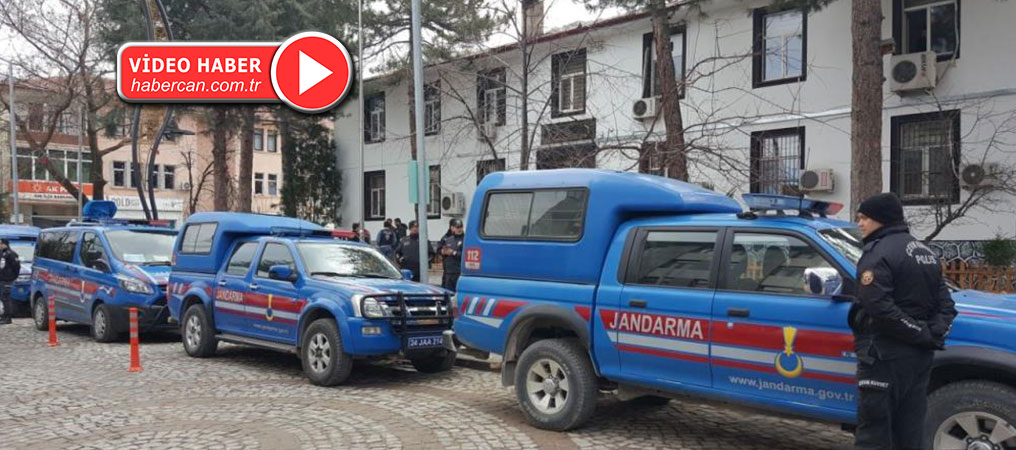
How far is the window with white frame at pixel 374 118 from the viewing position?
95.4 ft

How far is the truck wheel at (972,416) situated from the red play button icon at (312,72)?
9987 mm

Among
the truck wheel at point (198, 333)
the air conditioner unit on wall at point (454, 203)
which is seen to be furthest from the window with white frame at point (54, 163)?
the truck wheel at point (198, 333)

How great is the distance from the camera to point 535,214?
7.37 meters

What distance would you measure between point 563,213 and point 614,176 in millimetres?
550

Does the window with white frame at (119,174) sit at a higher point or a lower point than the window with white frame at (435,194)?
higher

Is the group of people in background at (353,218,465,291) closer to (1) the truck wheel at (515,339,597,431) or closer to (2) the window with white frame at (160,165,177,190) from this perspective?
(1) the truck wheel at (515,339,597,431)

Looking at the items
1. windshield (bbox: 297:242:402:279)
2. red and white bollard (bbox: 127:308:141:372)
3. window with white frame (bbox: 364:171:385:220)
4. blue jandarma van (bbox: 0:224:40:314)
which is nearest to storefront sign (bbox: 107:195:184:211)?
window with white frame (bbox: 364:171:385:220)

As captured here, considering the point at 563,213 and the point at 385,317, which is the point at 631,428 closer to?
the point at 563,213

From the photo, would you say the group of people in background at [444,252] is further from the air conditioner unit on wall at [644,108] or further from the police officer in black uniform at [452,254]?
the air conditioner unit on wall at [644,108]

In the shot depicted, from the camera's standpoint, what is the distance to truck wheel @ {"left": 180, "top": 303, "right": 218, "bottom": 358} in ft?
36.0

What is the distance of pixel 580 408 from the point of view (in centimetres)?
674

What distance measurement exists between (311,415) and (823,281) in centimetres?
467

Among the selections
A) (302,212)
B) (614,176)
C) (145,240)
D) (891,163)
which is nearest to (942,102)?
(891,163)

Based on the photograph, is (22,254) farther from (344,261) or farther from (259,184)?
(259,184)
